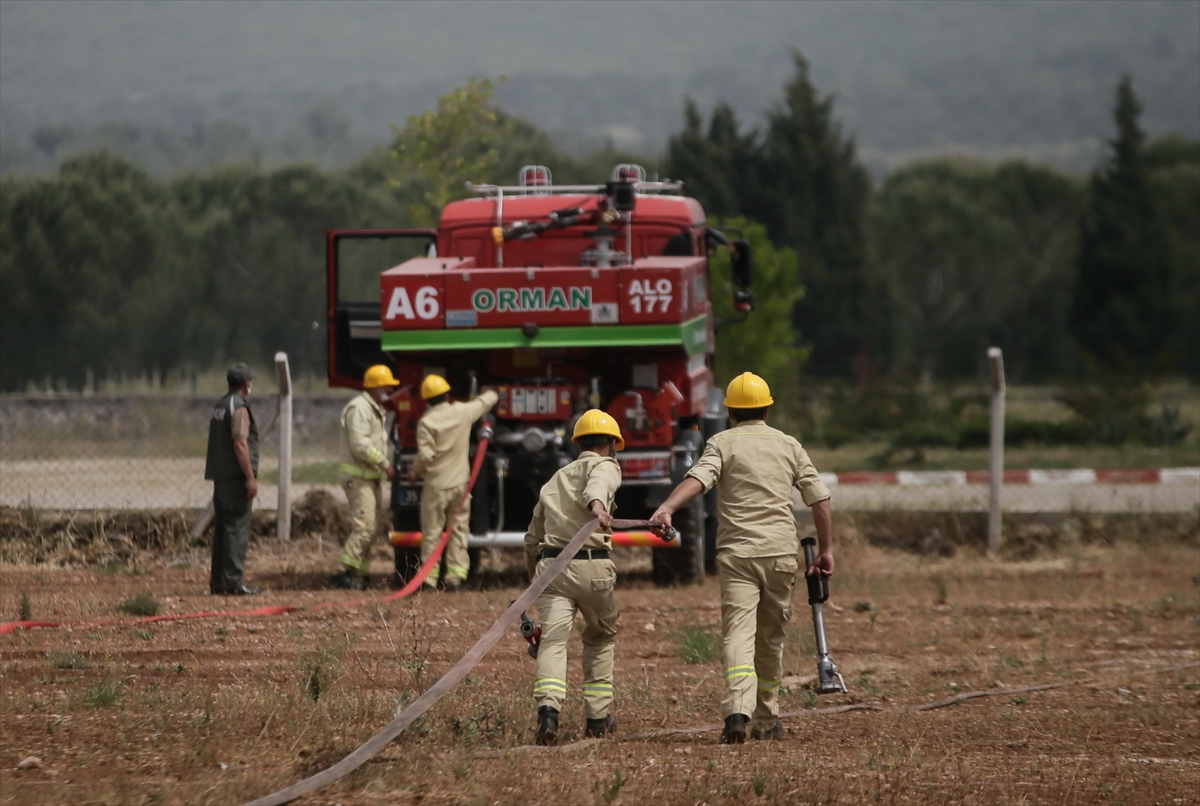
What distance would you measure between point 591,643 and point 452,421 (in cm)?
453

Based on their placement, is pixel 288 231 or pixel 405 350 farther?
pixel 288 231

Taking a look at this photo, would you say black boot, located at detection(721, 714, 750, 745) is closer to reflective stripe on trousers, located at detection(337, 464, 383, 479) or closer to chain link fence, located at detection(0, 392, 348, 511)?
reflective stripe on trousers, located at detection(337, 464, 383, 479)

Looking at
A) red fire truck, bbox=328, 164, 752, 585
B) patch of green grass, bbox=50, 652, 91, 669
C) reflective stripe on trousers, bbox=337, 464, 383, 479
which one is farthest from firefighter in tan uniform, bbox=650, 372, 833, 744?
reflective stripe on trousers, bbox=337, 464, 383, 479

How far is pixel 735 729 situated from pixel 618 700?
122 cm

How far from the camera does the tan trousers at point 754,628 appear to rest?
6.82m

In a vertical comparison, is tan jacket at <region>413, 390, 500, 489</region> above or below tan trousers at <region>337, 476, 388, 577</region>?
above

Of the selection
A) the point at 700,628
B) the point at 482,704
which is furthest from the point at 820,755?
the point at 700,628

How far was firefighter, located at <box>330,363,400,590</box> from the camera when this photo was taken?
12.0 m

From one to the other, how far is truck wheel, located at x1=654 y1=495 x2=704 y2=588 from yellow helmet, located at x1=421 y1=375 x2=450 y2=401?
7.02 feet

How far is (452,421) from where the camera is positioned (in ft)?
37.1

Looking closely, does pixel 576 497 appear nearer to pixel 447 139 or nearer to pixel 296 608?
pixel 296 608

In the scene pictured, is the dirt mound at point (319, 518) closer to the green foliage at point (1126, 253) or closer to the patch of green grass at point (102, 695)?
the patch of green grass at point (102, 695)

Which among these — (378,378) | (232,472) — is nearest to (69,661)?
(232,472)

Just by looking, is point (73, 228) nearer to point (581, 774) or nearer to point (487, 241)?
point (487, 241)
